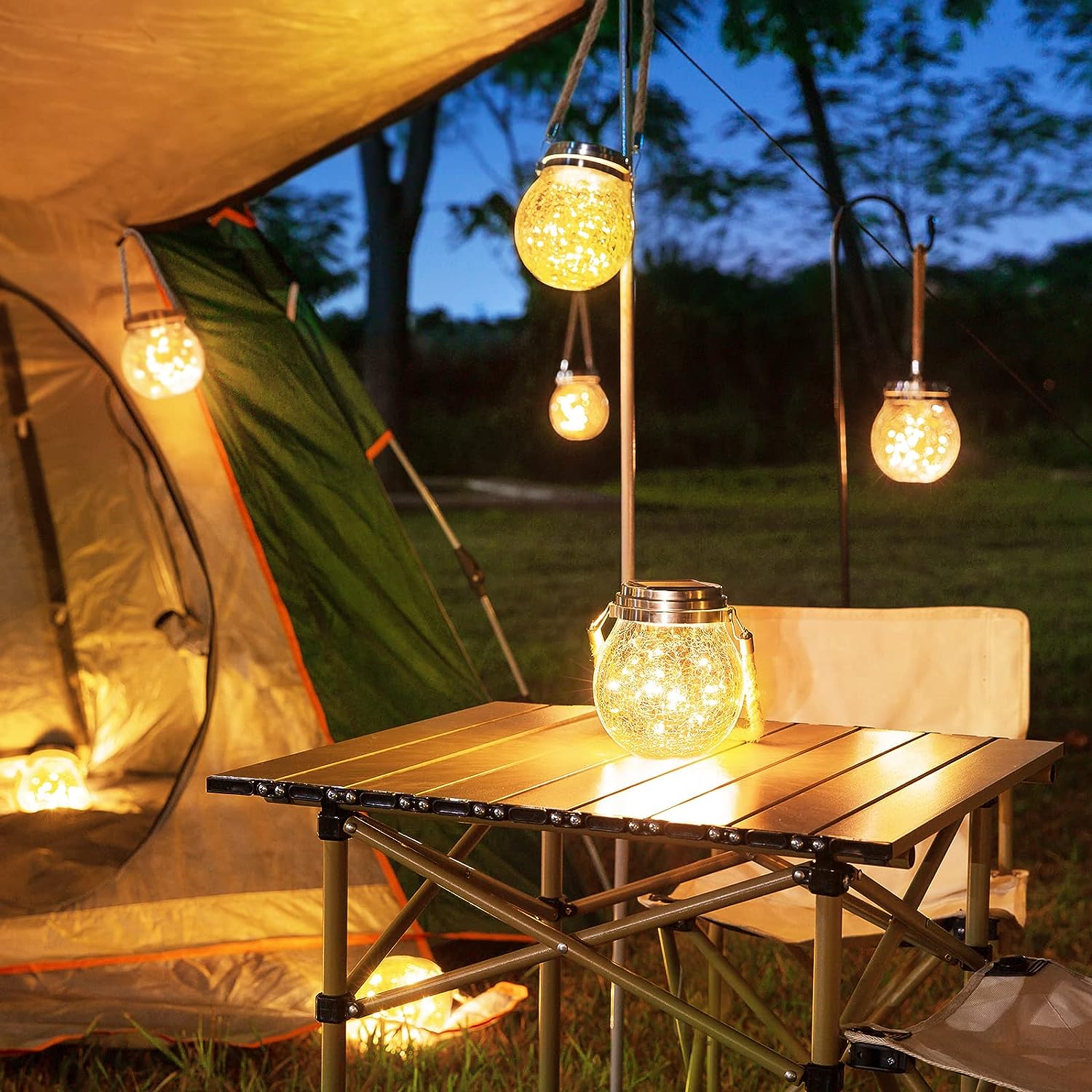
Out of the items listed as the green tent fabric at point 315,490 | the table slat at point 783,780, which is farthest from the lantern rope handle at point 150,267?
the table slat at point 783,780

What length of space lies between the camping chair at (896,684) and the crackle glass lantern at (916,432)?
24cm

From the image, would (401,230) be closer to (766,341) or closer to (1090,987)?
(766,341)

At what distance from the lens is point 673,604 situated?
5.32 feet

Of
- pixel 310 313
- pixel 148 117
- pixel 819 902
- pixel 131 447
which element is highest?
pixel 148 117

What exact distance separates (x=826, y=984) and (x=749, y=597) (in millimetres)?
7429

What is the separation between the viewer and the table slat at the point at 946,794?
140 centimetres

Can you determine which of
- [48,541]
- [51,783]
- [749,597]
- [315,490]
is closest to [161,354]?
[315,490]

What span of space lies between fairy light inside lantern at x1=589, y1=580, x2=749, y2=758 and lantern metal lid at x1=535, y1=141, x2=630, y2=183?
0.60 meters

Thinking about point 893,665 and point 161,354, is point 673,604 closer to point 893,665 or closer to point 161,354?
point 893,665

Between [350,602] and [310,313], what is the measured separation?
60 centimetres

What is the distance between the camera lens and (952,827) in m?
1.78

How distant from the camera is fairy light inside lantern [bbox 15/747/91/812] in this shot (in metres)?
2.97

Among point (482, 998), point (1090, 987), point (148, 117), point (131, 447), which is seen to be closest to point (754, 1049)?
point (1090, 987)

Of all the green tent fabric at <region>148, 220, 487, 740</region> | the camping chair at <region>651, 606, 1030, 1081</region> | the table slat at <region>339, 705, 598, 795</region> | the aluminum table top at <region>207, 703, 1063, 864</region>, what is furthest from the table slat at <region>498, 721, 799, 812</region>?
the green tent fabric at <region>148, 220, 487, 740</region>
